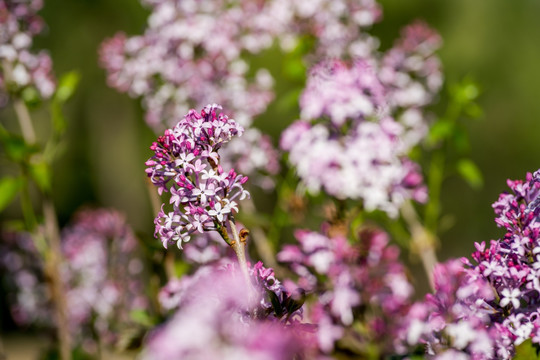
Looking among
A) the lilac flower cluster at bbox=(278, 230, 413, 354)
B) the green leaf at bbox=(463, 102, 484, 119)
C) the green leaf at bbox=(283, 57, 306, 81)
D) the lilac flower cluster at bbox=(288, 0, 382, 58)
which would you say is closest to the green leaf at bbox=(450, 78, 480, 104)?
the green leaf at bbox=(463, 102, 484, 119)

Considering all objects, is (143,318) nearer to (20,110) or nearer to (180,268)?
(180,268)

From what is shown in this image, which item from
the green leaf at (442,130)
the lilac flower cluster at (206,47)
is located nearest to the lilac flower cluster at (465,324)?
the green leaf at (442,130)

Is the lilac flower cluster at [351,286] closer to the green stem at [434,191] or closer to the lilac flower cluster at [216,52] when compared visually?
the green stem at [434,191]

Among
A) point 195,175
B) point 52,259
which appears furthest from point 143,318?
point 195,175

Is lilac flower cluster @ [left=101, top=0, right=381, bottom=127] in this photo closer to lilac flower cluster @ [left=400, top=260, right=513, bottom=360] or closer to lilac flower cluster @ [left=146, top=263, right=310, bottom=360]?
lilac flower cluster @ [left=400, top=260, right=513, bottom=360]

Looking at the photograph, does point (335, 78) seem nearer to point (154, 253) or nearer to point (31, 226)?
point (154, 253)
